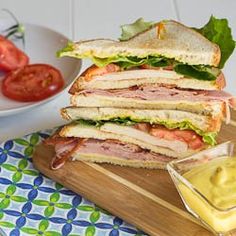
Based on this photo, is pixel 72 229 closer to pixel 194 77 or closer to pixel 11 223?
pixel 11 223

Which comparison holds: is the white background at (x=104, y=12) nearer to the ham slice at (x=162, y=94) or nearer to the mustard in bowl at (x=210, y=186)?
the ham slice at (x=162, y=94)

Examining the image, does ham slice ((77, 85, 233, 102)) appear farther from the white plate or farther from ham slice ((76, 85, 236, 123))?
the white plate

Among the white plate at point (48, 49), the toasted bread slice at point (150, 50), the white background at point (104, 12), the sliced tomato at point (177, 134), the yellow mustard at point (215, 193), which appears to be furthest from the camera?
the white background at point (104, 12)

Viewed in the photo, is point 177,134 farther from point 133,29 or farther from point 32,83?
point 32,83

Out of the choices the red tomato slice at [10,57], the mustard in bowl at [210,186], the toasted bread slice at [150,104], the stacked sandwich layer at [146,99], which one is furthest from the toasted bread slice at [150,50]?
the red tomato slice at [10,57]

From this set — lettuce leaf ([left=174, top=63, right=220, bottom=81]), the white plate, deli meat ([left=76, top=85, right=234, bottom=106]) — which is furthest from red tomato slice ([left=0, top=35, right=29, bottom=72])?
lettuce leaf ([left=174, top=63, right=220, bottom=81])

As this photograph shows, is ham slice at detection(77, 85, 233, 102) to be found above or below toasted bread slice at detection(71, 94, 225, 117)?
above
